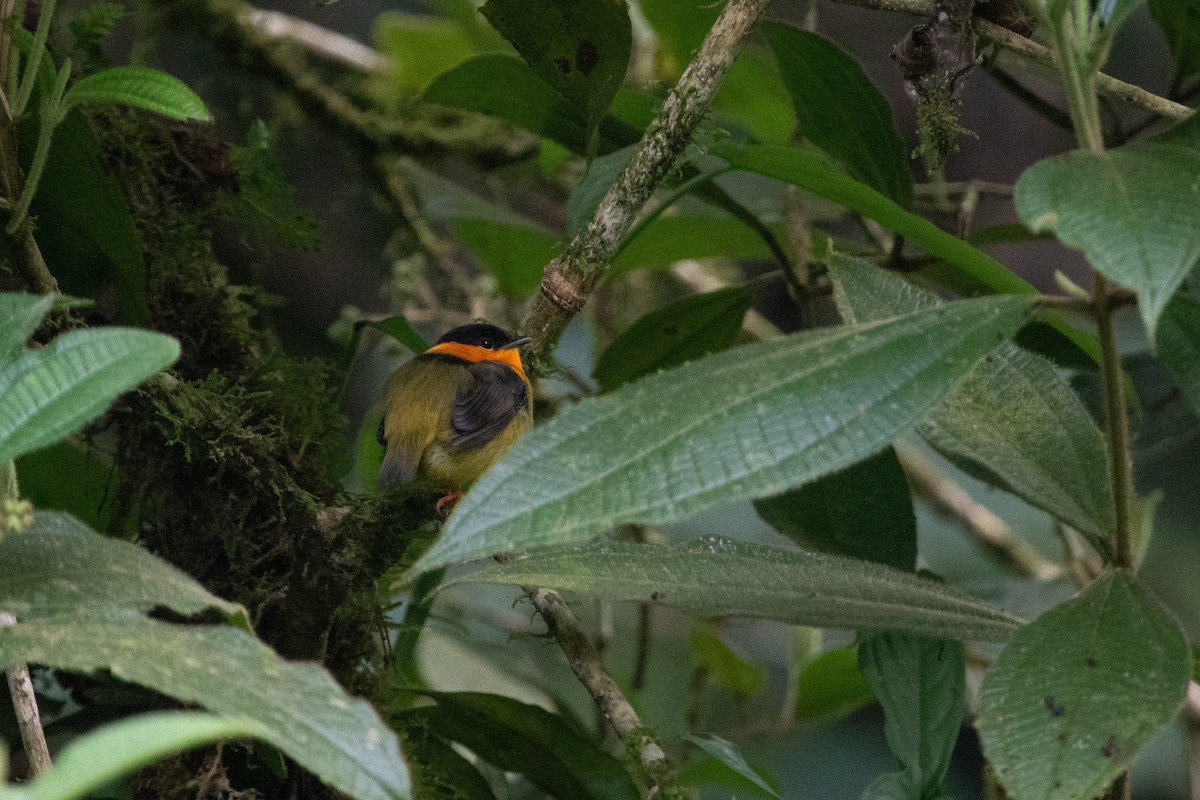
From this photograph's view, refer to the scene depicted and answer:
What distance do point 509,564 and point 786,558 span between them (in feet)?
1.12

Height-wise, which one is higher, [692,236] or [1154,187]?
[1154,187]

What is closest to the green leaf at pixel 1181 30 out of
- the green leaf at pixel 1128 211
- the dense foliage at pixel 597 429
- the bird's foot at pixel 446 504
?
the dense foliage at pixel 597 429

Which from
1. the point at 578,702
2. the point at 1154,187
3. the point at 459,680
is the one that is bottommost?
the point at 578,702

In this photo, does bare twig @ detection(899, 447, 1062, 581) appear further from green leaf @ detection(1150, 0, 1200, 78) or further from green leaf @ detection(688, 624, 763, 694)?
green leaf @ detection(1150, 0, 1200, 78)

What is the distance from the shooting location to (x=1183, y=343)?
4.37 feet

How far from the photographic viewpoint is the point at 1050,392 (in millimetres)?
1467

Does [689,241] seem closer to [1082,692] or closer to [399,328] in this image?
[399,328]

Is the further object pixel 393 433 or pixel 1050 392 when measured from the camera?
pixel 393 433

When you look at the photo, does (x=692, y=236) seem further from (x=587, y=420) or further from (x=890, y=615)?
(x=587, y=420)

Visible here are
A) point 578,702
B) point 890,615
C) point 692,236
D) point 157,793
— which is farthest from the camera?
point 578,702

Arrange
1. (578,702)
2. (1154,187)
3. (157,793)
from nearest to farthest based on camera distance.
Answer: (1154,187)
(157,793)
(578,702)

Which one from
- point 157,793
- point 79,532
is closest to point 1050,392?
point 79,532

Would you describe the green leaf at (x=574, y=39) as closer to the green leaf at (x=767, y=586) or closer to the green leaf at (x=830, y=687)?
the green leaf at (x=767, y=586)

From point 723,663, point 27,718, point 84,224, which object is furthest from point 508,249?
point 27,718
